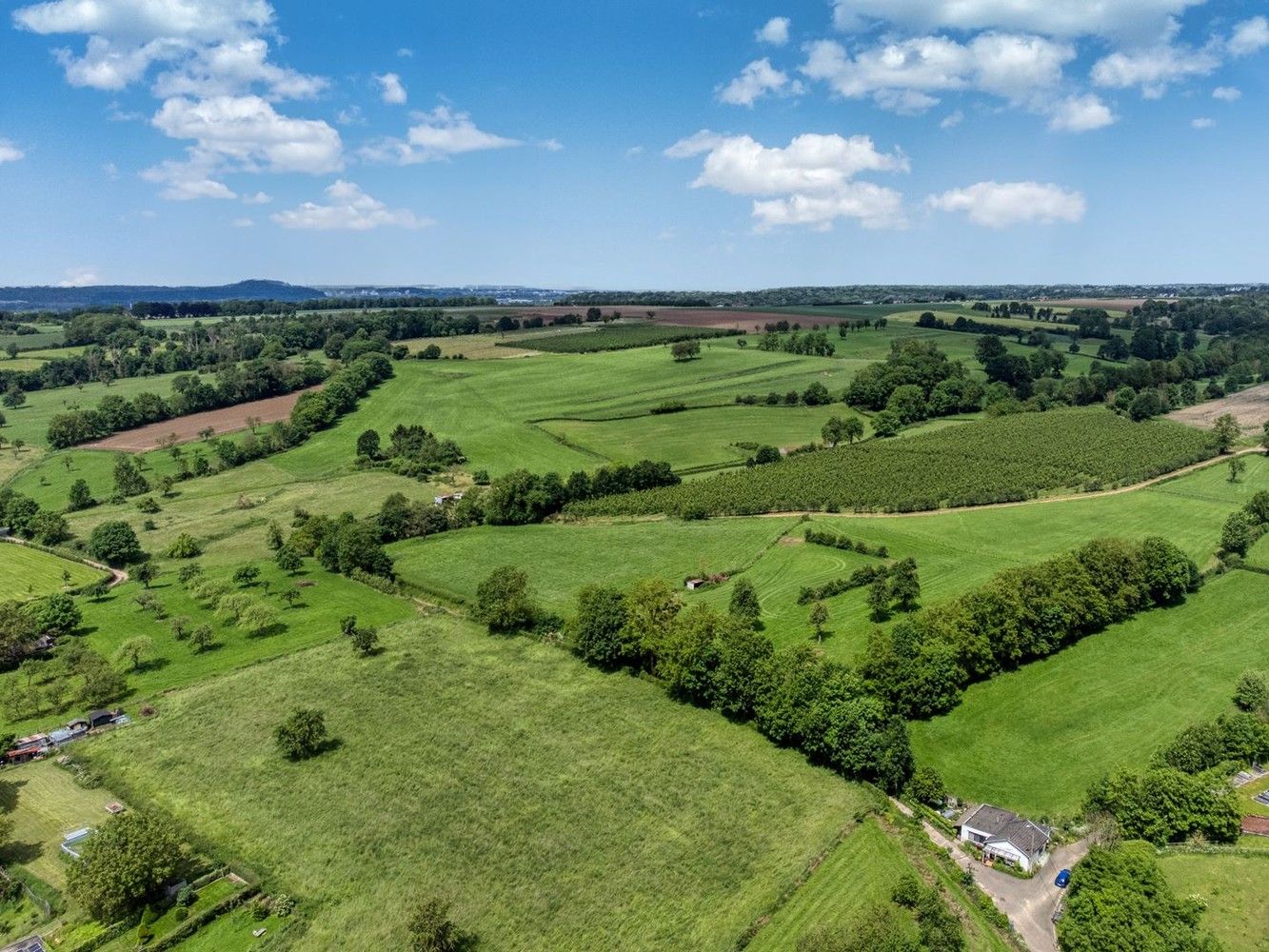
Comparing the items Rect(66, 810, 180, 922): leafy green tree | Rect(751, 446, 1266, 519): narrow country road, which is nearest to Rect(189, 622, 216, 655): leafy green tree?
Rect(66, 810, 180, 922): leafy green tree

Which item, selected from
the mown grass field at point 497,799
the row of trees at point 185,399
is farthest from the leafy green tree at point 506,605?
the row of trees at point 185,399

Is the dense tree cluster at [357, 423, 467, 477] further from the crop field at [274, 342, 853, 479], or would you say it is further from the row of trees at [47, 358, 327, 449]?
the row of trees at [47, 358, 327, 449]

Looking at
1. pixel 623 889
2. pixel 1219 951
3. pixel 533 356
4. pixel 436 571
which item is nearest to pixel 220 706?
pixel 436 571

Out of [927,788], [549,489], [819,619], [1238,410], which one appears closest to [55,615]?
[549,489]

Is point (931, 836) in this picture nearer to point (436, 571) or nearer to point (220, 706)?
point (220, 706)

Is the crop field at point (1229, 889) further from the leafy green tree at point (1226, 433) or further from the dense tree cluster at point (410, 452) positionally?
the dense tree cluster at point (410, 452)

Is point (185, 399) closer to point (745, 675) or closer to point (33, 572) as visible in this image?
point (33, 572)

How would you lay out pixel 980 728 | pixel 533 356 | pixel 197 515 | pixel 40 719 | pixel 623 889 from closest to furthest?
pixel 623 889, pixel 980 728, pixel 40 719, pixel 197 515, pixel 533 356
